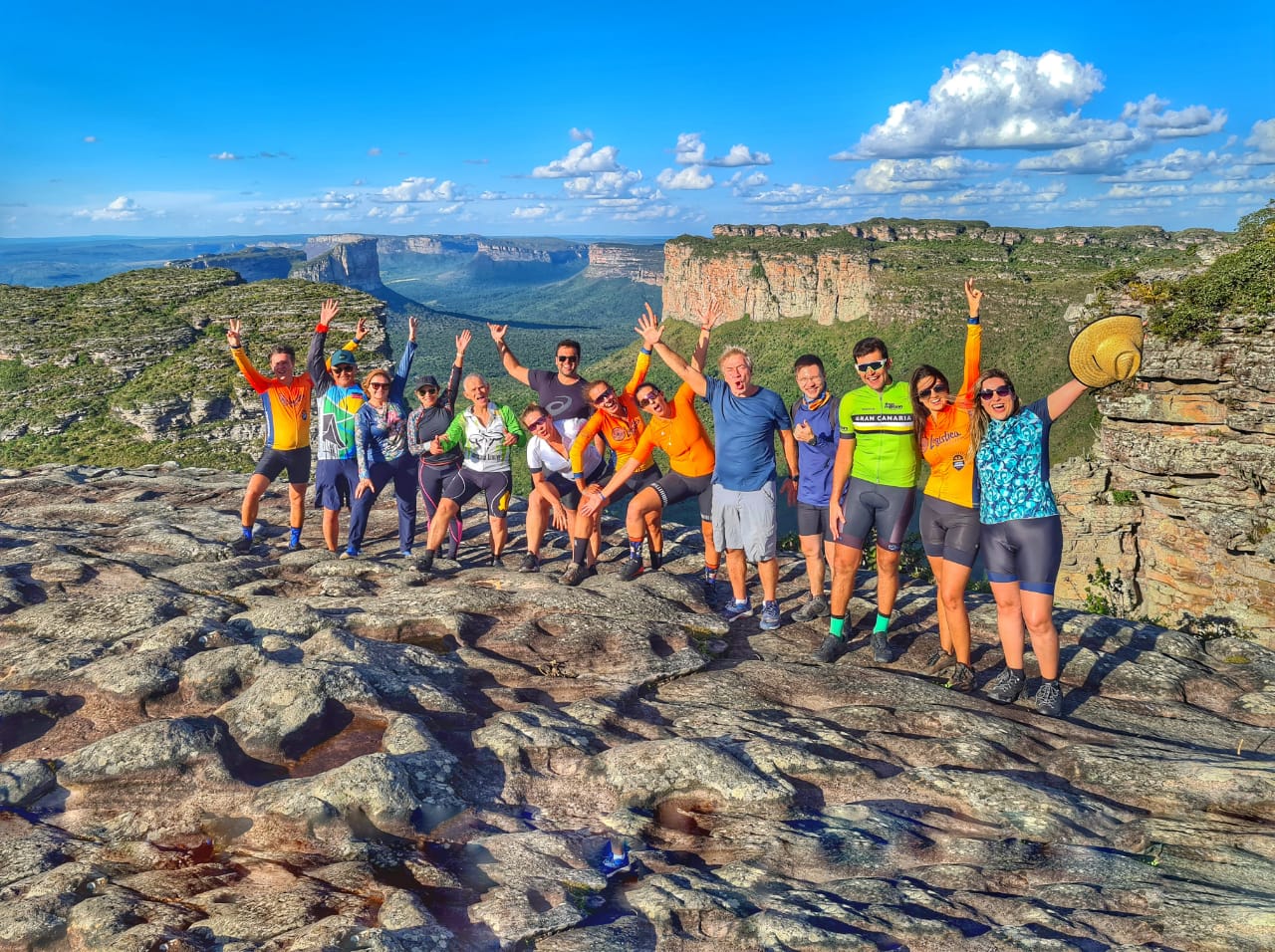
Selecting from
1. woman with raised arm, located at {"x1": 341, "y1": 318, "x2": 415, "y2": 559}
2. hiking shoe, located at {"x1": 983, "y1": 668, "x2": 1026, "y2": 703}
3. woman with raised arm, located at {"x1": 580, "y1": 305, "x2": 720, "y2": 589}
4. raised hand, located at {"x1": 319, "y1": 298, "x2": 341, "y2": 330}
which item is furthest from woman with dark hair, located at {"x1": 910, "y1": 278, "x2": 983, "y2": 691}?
raised hand, located at {"x1": 319, "y1": 298, "x2": 341, "y2": 330}

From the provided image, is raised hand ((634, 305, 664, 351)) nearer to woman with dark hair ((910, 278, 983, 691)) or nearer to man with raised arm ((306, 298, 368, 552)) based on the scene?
woman with dark hair ((910, 278, 983, 691))

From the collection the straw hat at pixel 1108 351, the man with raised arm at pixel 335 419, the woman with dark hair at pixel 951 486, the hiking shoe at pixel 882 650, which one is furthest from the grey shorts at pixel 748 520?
the man with raised arm at pixel 335 419

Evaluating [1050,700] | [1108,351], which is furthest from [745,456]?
[1050,700]

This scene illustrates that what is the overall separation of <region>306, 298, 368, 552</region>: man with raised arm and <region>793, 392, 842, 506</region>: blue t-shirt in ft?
19.7

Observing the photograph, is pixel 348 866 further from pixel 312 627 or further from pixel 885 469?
pixel 885 469

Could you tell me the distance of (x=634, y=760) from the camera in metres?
6.64

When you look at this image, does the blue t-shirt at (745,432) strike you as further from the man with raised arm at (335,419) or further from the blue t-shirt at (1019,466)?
the man with raised arm at (335,419)

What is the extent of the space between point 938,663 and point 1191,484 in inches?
380

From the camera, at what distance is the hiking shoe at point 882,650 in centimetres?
905

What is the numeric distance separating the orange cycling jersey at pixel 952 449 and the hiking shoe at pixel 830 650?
193cm

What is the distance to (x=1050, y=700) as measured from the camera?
792cm

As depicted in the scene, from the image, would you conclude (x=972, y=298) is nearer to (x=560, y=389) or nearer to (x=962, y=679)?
(x=962, y=679)

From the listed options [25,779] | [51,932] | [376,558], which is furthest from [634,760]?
[376,558]

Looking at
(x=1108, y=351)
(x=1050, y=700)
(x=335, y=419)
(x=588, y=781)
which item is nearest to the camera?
(x=588, y=781)
